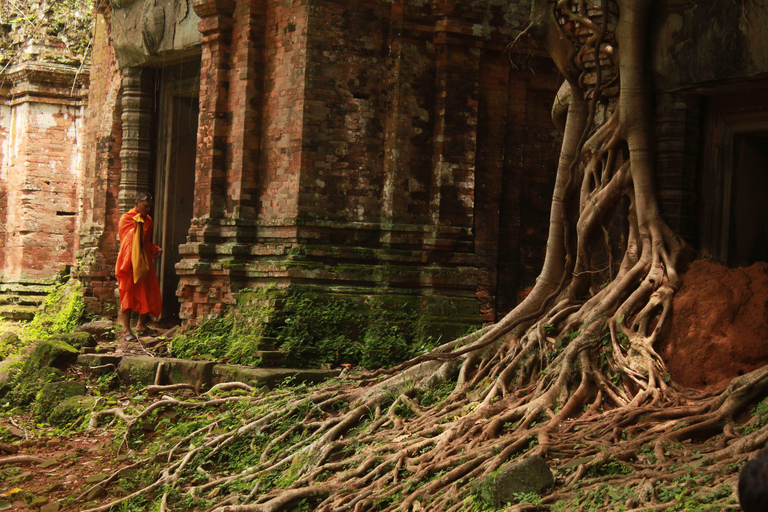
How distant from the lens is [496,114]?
10.3m

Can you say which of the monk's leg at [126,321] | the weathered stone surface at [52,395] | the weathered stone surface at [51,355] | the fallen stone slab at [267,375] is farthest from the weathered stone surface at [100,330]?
the fallen stone slab at [267,375]

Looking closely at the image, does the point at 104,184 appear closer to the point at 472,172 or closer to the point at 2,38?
the point at 2,38

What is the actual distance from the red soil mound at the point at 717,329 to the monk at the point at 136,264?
22.4 ft

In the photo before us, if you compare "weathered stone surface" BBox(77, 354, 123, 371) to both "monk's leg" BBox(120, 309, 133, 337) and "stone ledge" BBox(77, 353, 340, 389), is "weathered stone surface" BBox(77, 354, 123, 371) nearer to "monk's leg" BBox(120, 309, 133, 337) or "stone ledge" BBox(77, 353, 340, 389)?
"stone ledge" BBox(77, 353, 340, 389)

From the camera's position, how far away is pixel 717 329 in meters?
5.64

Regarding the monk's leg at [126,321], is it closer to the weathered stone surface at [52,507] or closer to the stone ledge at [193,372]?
the stone ledge at [193,372]

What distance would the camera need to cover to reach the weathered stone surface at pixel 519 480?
182 inches

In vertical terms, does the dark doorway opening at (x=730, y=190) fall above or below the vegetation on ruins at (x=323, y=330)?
above

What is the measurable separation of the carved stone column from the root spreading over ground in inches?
207

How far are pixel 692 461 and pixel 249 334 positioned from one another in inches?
214

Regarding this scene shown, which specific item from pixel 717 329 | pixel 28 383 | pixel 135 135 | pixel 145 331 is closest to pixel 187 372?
pixel 28 383

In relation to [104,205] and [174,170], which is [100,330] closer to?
[104,205]

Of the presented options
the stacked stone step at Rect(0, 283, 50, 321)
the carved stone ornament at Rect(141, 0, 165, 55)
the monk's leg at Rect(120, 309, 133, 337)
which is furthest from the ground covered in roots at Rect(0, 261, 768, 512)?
the stacked stone step at Rect(0, 283, 50, 321)

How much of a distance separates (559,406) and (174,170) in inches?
324
